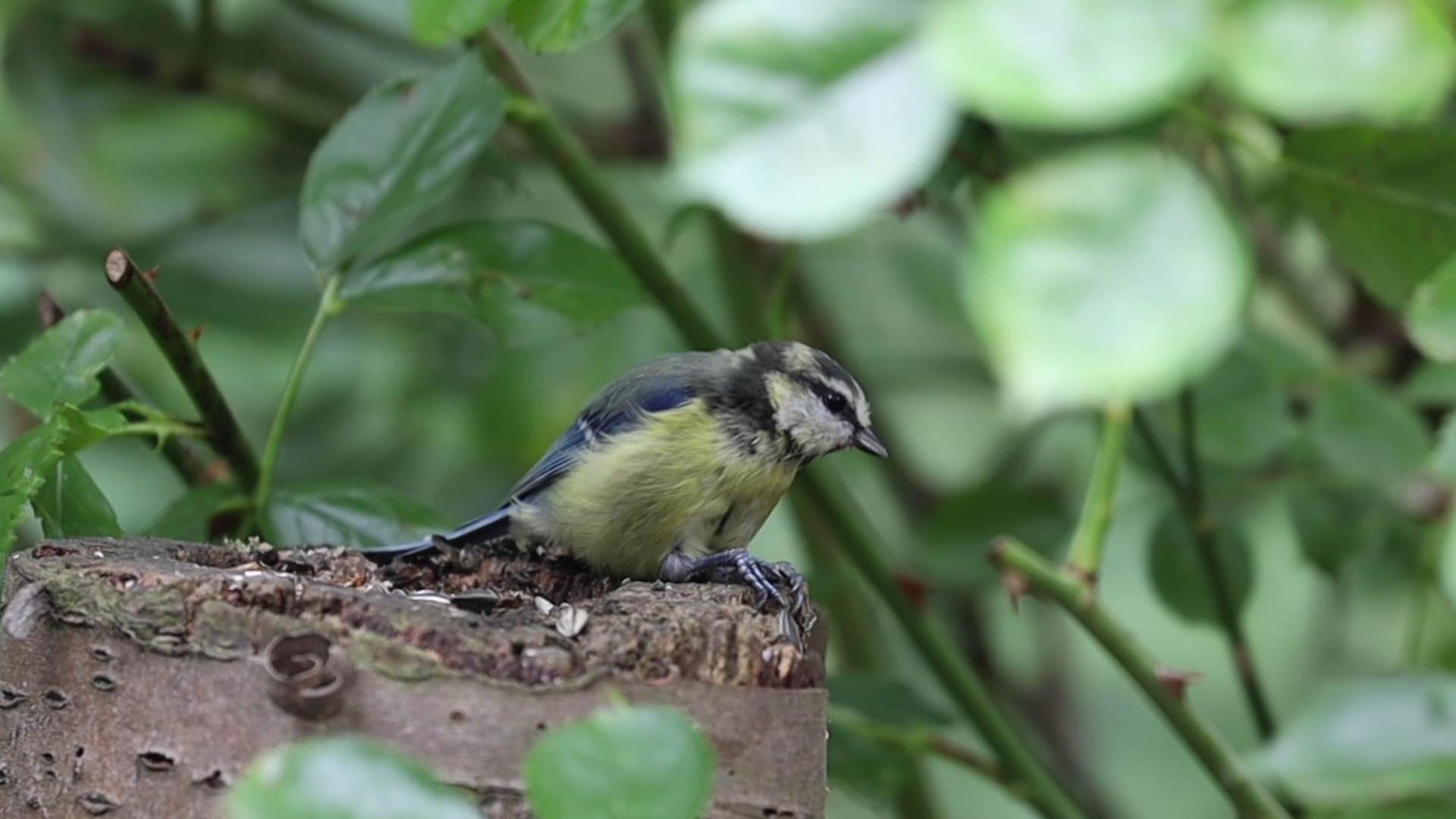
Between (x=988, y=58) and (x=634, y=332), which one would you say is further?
(x=634, y=332)

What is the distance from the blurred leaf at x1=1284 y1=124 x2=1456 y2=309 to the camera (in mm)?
947

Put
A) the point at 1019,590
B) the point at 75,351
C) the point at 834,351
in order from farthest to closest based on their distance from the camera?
the point at 834,351 < the point at 75,351 < the point at 1019,590

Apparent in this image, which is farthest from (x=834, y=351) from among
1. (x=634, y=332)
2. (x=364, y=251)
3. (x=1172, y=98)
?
(x=1172, y=98)

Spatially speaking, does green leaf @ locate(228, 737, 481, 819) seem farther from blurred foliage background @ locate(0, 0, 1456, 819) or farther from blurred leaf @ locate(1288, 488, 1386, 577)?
blurred leaf @ locate(1288, 488, 1386, 577)

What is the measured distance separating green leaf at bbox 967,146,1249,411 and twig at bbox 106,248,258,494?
88 cm

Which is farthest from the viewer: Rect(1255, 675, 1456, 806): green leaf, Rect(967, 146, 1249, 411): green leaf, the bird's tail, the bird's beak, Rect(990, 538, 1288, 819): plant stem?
the bird's beak

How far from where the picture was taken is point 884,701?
1.68 metres

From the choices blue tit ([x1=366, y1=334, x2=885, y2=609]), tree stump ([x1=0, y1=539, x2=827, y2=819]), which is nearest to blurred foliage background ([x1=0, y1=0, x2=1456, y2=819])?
blue tit ([x1=366, y1=334, x2=885, y2=609])

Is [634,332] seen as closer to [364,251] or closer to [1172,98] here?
[364,251]

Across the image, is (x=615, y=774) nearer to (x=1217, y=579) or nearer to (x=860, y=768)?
(x=860, y=768)

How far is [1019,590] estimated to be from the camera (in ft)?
3.37

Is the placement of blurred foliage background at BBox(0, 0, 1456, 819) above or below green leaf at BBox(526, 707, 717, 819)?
above

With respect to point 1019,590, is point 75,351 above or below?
above

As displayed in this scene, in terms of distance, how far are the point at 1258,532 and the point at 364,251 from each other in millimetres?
1652
